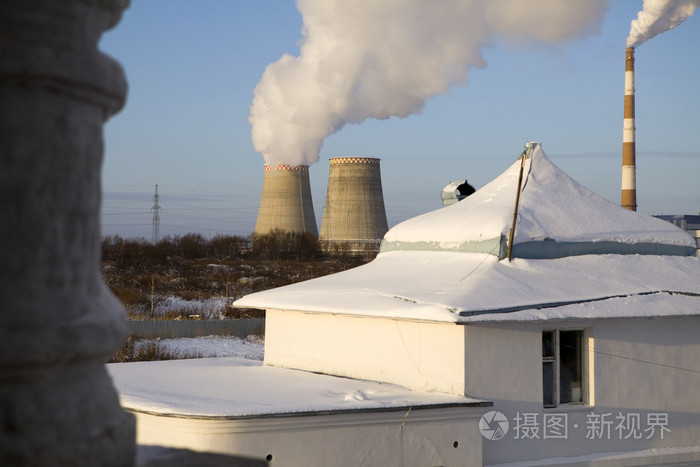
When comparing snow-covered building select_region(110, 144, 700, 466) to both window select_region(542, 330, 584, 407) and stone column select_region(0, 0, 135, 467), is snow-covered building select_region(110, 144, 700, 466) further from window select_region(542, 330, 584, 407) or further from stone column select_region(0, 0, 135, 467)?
stone column select_region(0, 0, 135, 467)

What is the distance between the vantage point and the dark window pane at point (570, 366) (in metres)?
12.3

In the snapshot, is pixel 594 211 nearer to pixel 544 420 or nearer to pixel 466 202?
pixel 466 202

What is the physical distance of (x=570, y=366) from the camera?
12430 millimetres

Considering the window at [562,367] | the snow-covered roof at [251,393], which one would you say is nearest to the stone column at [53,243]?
the snow-covered roof at [251,393]

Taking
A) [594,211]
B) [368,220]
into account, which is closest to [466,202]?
[594,211]

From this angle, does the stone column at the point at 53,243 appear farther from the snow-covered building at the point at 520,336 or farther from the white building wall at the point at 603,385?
the white building wall at the point at 603,385

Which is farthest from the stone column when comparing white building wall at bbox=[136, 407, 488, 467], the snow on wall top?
the snow on wall top

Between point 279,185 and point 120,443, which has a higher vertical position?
point 279,185

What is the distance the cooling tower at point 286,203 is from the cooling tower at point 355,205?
207 cm

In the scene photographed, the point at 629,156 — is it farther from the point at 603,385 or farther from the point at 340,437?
the point at 340,437

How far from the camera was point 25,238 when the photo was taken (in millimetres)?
1776

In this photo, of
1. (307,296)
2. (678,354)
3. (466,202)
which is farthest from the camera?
(466,202)

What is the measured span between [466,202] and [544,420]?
17.3 feet

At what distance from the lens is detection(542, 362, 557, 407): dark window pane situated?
480 inches
